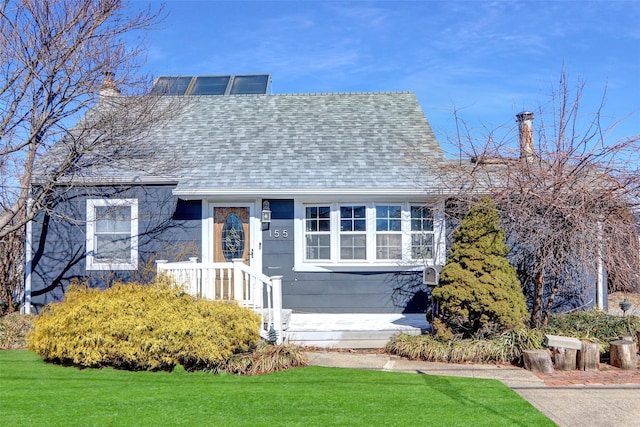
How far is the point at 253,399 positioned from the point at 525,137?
6328 mm

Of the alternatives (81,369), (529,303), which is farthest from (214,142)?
(529,303)

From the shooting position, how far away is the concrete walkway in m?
5.53

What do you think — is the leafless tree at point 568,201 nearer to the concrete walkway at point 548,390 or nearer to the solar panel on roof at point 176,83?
the concrete walkway at point 548,390

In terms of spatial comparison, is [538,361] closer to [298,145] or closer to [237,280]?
A: [237,280]

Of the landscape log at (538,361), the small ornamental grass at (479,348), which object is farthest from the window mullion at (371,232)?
the landscape log at (538,361)

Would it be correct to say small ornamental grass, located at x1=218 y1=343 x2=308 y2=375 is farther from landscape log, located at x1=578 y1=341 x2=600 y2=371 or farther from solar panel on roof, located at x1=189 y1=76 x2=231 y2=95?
solar panel on roof, located at x1=189 y1=76 x2=231 y2=95

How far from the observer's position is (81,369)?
7.25m

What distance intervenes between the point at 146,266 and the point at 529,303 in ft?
24.5

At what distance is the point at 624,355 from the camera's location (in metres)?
7.68

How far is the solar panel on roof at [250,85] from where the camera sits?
15.1 metres

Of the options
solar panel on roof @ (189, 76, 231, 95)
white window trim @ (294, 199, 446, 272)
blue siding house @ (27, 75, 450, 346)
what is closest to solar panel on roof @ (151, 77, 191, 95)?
solar panel on roof @ (189, 76, 231, 95)

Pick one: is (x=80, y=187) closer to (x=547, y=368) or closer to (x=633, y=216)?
(x=547, y=368)

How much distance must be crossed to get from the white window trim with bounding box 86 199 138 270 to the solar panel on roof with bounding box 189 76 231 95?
16.7 feet

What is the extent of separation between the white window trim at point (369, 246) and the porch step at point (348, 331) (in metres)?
1.25
